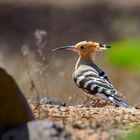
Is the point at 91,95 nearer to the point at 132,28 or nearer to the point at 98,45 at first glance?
the point at 98,45

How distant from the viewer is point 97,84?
9477mm

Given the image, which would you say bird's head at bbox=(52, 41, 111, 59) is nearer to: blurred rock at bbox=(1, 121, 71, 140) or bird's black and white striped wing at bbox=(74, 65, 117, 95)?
bird's black and white striped wing at bbox=(74, 65, 117, 95)

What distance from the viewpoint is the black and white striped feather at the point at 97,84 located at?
931 cm

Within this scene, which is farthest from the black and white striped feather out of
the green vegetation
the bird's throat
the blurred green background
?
the blurred green background

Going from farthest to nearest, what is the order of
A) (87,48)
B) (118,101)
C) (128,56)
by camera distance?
(87,48) → (118,101) → (128,56)

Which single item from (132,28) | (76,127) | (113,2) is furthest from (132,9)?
(76,127)

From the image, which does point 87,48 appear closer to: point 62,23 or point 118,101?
point 118,101

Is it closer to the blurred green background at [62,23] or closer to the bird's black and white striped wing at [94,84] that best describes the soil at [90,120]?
the bird's black and white striped wing at [94,84]

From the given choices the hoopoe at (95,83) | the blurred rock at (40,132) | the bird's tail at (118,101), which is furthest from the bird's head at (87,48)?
the blurred rock at (40,132)

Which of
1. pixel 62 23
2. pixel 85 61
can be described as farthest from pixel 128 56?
pixel 62 23

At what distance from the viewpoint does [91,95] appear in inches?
377

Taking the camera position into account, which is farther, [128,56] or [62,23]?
[62,23]

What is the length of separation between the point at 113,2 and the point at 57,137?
2283cm

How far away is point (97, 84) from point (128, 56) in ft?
18.4
